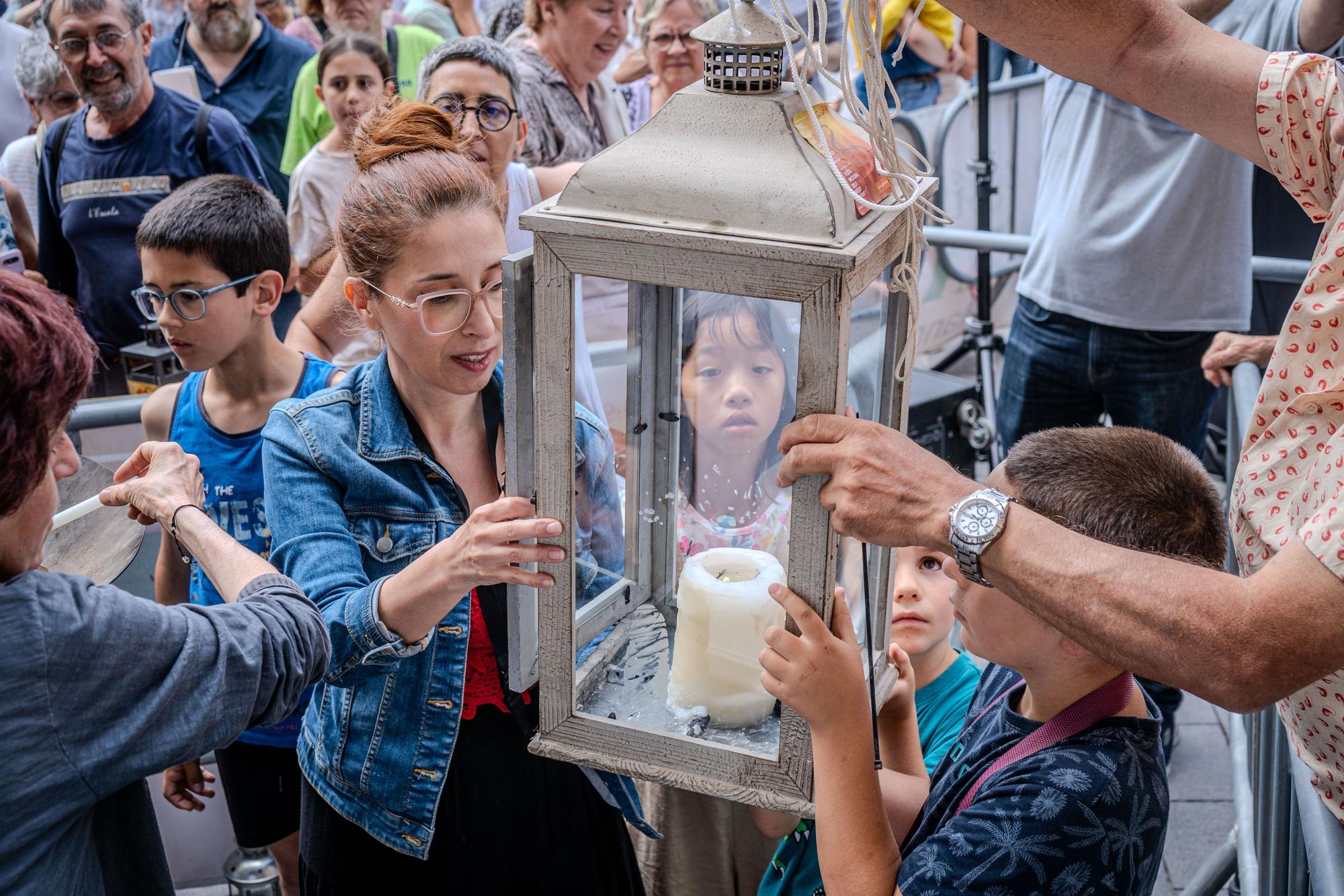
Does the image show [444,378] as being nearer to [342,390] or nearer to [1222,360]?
[342,390]

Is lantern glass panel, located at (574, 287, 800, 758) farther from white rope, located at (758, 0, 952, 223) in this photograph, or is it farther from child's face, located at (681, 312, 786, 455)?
white rope, located at (758, 0, 952, 223)

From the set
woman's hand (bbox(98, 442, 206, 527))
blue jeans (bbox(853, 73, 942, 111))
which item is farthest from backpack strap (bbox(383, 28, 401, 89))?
woman's hand (bbox(98, 442, 206, 527))

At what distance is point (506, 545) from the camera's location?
47.3 inches

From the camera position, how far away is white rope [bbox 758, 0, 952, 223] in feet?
3.30

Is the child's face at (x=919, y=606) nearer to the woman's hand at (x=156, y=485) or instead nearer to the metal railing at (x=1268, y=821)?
the metal railing at (x=1268, y=821)

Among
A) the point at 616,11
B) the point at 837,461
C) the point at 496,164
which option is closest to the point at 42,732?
the point at 837,461

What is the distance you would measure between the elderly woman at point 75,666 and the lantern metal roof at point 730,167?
18.3 inches

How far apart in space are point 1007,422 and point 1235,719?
986mm

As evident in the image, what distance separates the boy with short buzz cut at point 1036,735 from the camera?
3.67ft

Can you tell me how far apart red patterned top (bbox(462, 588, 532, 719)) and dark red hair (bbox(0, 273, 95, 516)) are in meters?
0.60

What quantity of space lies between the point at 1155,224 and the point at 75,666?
253 cm

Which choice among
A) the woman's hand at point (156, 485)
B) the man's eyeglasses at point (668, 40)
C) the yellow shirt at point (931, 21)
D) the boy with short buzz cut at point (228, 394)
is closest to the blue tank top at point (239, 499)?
the boy with short buzz cut at point (228, 394)

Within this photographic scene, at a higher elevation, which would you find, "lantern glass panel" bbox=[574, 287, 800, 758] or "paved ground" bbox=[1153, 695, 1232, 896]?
"lantern glass panel" bbox=[574, 287, 800, 758]

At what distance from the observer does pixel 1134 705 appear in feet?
4.17
